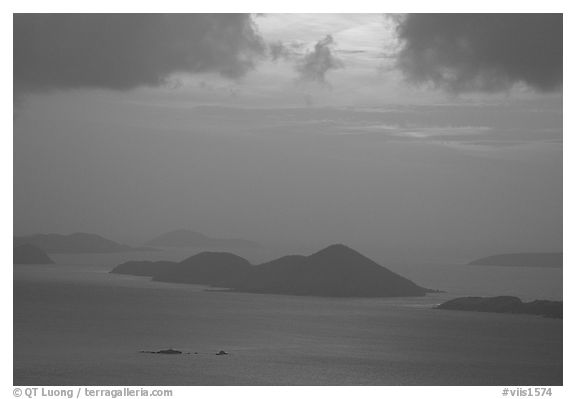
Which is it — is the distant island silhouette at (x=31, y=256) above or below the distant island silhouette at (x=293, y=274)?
above

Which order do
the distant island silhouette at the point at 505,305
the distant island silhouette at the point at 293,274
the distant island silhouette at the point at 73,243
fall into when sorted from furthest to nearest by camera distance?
the distant island silhouette at the point at 505,305
the distant island silhouette at the point at 293,274
the distant island silhouette at the point at 73,243

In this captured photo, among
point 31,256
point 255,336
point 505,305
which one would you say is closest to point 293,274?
point 255,336

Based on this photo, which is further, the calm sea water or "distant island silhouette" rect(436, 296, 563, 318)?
"distant island silhouette" rect(436, 296, 563, 318)

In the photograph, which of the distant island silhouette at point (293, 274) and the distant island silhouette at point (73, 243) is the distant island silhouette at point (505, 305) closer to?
the distant island silhouette at point (293, 274)

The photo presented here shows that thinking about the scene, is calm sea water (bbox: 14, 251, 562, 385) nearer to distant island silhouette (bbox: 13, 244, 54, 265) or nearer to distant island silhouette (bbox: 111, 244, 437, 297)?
distant island silhouette (bbox: 13, 244, 54, 265)

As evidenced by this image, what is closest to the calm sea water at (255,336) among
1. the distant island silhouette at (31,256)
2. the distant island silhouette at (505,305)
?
the distant island silhouette at (31,256)

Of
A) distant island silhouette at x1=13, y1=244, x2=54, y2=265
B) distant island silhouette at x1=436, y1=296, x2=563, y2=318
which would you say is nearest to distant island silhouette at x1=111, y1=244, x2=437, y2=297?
distant island silhouette at x1=436, y1=296, x2=563, y2=318

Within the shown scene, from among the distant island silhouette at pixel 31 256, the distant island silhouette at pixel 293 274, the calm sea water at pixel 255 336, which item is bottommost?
the calm sea water at pixel 255 336
